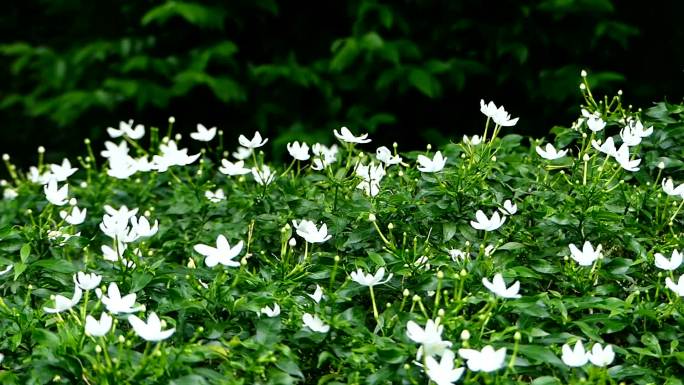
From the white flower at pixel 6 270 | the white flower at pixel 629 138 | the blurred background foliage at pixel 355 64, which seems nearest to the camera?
the white flower at pixel 6 270

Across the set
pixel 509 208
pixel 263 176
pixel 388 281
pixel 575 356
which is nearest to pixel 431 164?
pixel 509 208

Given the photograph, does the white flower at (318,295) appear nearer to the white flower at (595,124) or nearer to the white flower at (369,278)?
the white flower at (369,278)

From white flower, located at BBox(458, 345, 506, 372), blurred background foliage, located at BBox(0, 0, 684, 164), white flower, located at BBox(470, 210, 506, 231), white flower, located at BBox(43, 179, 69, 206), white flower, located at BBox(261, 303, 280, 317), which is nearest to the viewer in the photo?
white flower, located at BBox(458, 345, 506, 372)

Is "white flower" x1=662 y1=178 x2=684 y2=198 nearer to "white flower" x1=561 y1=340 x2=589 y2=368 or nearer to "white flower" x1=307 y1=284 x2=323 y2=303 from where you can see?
"white flower" x1=561 y1=340 x2=589 y2=368

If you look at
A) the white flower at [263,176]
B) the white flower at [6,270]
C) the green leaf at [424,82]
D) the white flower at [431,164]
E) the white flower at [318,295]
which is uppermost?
the green leaf at [424,82]

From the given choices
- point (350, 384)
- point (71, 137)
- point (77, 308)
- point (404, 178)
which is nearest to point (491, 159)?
point (404, 178)

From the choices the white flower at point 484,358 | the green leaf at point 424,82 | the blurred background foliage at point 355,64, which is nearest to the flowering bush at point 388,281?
the white flower at point 484,358

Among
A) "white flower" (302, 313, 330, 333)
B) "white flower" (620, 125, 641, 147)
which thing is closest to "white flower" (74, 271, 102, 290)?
"white flower" (302, 313, 330, 333)
